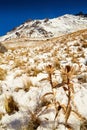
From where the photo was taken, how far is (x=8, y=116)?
15.3ft

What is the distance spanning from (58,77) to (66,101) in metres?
1.96

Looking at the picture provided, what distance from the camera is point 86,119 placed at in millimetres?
4117

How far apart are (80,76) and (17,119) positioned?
7.38ft

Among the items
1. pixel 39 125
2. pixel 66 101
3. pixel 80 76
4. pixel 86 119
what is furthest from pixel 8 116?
pixel 80 76

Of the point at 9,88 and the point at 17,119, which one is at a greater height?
the point at 9,88

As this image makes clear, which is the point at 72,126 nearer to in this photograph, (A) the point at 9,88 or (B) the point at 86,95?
(B) the point at 86,95

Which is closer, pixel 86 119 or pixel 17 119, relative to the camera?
pixel 86 119

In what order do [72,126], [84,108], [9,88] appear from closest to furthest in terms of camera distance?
[72,126]
[84,108]
[9,88]

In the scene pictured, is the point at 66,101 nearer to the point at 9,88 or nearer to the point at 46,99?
the point at 46,99

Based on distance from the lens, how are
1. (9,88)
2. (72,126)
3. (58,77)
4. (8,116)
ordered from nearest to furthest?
(72,126), (8,116), (9,88), (58,77)

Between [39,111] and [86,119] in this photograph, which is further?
[39,111]

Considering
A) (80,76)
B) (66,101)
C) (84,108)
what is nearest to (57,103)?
(66,101)

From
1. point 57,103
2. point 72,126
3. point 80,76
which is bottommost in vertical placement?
point 72,126

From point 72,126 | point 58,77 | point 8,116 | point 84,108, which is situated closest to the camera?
point 72,126
